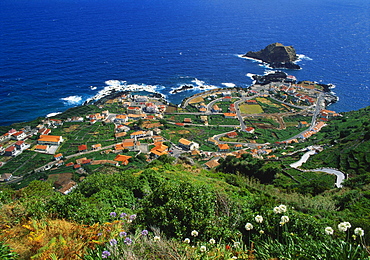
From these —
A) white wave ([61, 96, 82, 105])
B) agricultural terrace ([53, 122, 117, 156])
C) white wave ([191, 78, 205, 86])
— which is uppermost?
white wave ([191, 78, 205, 86])

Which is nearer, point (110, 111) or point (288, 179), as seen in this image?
point (288, 179)

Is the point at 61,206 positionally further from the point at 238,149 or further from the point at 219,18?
the point at 219,18

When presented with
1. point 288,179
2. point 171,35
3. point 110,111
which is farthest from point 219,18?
point 288,179

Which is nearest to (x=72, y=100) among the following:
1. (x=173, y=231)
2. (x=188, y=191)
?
(x=188, y=191)

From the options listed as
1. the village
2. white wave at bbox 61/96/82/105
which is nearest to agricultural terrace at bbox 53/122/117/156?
the village

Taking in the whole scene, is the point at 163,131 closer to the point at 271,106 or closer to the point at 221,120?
the point at 221,120

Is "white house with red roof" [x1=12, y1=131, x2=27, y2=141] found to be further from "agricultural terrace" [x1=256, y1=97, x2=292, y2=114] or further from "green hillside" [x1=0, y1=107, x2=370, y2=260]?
"agricultural terrace" [x1=256, y1=97, x2=292, y2=114]

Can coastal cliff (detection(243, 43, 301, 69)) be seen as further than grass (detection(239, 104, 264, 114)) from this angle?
Yes
